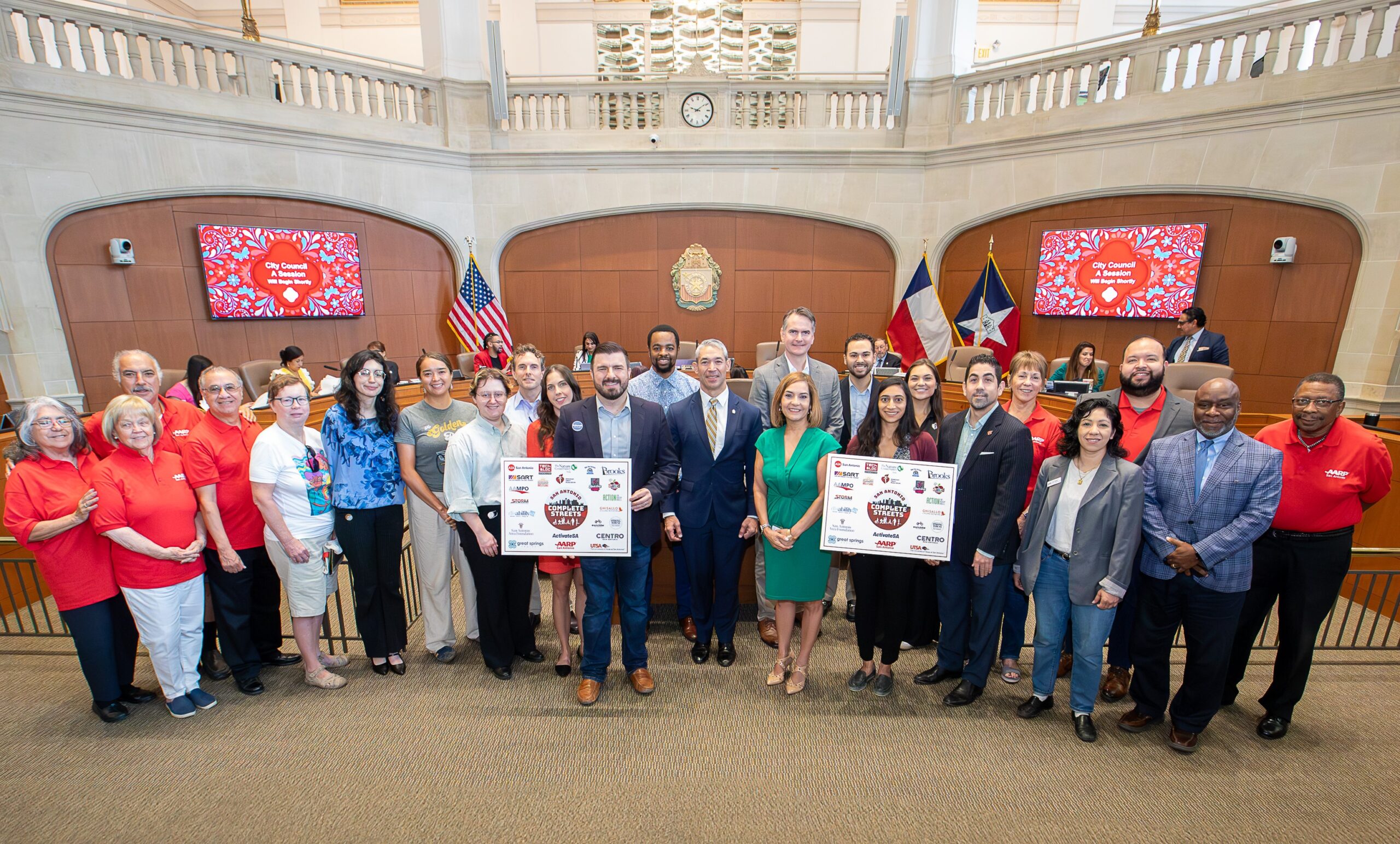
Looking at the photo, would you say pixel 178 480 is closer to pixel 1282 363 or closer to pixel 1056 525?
pixel 1056 525

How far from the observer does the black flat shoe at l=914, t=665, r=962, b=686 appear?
3281 mm

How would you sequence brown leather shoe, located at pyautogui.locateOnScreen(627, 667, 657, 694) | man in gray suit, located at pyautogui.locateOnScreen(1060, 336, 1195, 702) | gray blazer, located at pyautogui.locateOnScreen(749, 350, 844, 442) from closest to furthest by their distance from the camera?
man in gray suit, located at pyautogui.locateOnScreen(1060, 336, 1195, 702) < brown leather shoe, located at pyautogui.locateOnScreen(627, 667, 657, 694) < gray blazer, located at pyautogui.locateOnScreen(749, 350, 844, 442)

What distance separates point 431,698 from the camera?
3.19 m

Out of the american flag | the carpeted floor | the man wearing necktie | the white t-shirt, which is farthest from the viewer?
the american flag

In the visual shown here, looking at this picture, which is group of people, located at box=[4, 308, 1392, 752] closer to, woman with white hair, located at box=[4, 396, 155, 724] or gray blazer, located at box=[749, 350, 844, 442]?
woman with white hair, located at box=[4, 396, 155, 724]

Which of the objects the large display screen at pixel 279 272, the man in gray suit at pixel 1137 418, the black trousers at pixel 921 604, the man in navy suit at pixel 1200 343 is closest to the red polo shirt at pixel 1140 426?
the man in gray suit at pixel 1137 418

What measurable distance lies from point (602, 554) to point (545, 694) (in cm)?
98

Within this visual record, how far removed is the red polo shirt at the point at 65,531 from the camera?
2586mm

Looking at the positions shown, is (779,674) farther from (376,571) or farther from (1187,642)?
(376,571)

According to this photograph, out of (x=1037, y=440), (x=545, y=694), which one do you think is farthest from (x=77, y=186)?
(x=1037, y=440)

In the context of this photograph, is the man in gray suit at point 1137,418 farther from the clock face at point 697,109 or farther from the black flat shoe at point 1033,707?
the clock face at point 697,109

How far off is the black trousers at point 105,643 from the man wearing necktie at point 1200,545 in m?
5.04

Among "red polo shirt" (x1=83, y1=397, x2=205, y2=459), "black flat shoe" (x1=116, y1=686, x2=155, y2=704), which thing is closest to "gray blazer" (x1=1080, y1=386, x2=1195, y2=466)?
"red polo shirt" (x1=83, y1=397, x2=205, y2=459)

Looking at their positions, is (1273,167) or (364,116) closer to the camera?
(1273,167)
